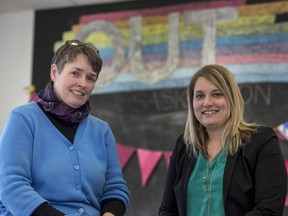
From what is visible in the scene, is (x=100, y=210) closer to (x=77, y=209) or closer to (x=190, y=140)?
(x=77, y=209)

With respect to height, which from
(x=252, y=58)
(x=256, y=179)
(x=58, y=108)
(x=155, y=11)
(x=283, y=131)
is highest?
(x=155, y=11)

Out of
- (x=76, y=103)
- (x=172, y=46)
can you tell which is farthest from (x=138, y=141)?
(x=76, y=103)

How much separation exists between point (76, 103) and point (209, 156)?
1.75 ft

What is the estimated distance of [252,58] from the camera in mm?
3006

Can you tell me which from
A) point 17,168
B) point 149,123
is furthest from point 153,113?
point 17,168

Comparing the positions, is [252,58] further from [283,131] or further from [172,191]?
[172,191]

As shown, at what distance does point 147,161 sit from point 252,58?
3.24 feet

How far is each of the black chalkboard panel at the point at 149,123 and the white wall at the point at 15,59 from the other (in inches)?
30.2

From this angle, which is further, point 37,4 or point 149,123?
point 37,4

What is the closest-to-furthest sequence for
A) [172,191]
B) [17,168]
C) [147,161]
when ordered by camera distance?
[17,168], [172,191], [147,161]

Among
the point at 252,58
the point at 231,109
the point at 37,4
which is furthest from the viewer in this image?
the point at 37,4

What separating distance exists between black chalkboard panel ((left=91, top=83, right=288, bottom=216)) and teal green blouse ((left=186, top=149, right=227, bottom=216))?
4.50ft

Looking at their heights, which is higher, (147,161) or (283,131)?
(283,131)

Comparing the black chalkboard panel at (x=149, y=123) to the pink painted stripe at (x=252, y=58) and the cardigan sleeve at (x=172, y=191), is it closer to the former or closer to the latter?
the pink painted stripe at (x=252, y=58)
